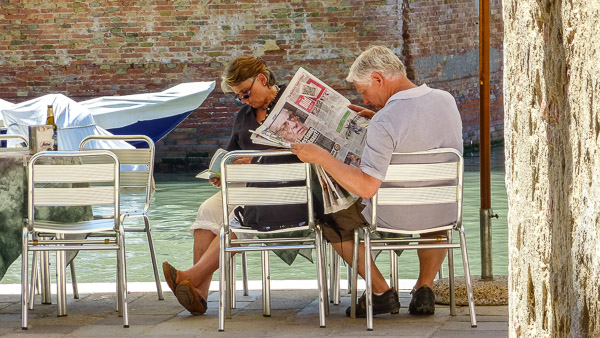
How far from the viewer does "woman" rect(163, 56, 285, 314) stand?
463 cm

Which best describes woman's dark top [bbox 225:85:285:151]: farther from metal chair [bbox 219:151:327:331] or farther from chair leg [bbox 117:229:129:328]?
chair leg [bbox 117:229:129:328]

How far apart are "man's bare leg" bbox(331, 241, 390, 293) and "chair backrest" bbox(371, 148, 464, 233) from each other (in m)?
0.25

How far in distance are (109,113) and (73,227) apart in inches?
300

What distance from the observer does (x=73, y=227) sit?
4570 millimetres

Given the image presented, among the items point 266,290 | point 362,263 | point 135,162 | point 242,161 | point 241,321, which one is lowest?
point 241,321

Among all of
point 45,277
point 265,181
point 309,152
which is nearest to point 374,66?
point 309,152

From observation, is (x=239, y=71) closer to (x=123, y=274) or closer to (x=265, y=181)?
(x=265, y=181)

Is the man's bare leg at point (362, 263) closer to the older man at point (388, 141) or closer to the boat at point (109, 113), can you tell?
the older man at point (388, 141)

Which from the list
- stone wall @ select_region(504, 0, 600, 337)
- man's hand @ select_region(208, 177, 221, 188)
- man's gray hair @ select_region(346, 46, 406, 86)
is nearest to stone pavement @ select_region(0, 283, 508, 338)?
man's hand @ select_region(208, 177, 221, 188)

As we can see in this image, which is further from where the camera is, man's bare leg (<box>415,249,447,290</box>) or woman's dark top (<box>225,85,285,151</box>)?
woman's dark top (<box>225,85,285,151</box>)

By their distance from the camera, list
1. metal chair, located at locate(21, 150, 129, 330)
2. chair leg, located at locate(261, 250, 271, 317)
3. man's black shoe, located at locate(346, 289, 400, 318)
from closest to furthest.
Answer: metal chair, located at locate(21, 150, 129, 330)
man's black shoe, located at locate(346, 289, 400, 318)
chair leg, located at locate(261, 250, 271, 317)

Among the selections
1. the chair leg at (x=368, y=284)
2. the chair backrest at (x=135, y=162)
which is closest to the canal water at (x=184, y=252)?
the chair backrest at (x=135, y=162)

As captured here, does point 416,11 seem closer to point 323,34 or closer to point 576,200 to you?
point 323,34

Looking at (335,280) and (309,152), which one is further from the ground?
(309,152)
